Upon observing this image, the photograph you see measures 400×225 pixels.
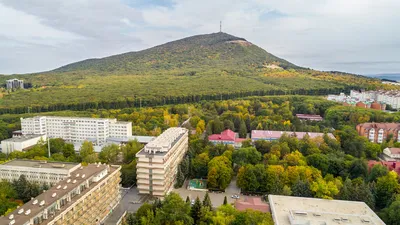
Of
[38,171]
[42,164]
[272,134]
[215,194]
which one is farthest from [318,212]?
[42,164]

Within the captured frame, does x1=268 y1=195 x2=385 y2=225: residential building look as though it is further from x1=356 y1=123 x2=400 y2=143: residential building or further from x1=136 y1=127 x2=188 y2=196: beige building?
x1=356 y1=123 x2=400 y2=143: residential building

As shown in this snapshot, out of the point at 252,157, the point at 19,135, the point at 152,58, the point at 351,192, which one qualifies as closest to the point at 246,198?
the point at 252,157

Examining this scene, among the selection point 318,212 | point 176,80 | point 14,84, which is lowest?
point 318,212

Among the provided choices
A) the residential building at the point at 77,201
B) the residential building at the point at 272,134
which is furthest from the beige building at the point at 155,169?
the residential building at the point at 272,134

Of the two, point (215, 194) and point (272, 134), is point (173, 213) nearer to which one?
point (215, 194)

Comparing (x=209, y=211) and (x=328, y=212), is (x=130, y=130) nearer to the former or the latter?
(x=209, y=211)

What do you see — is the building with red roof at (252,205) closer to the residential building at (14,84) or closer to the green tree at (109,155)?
the green tree at (109,155)

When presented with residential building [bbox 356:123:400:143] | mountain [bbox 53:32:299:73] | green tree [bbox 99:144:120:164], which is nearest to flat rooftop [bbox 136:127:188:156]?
green tree [bbox 99:144:120:164]
